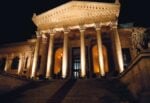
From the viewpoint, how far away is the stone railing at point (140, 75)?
8.46 metres

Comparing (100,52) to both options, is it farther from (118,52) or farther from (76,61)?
(76,61)

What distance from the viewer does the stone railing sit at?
8461 mm

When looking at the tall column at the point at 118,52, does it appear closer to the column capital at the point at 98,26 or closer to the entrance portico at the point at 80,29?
the entrance portico at the point at 80,29

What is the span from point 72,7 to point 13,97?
1633 centimetres

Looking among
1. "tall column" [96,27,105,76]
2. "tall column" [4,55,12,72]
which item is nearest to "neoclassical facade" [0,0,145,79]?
"tall column" [96,27,105,76]

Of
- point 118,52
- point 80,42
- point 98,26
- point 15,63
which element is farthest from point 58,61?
point 118,52

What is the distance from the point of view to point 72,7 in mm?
23953

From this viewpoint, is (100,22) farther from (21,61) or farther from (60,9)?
(21,61)

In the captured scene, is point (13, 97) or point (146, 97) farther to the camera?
point (13, 97)

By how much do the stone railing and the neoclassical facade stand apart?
993 cm

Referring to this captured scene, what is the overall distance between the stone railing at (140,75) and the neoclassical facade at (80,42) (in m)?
9.93

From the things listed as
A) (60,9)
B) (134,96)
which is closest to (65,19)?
(60,9)

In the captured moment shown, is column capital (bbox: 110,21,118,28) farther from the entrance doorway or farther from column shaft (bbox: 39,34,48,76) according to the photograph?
column shaft (bbox: 39,34,48,76)

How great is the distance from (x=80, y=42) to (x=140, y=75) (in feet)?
51.5
